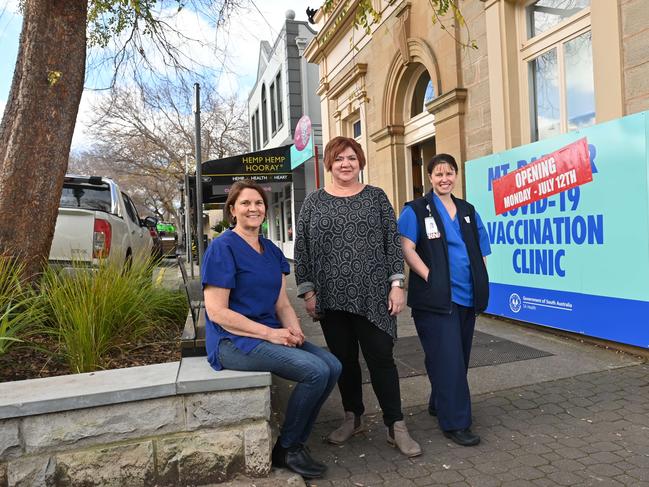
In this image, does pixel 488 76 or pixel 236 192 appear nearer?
pixel 236 192

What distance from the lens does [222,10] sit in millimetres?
6312

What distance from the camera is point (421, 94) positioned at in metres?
9.88

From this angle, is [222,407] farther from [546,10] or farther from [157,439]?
[546,10]

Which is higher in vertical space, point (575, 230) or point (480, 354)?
point (575, 230)

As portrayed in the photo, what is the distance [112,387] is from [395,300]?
1.63m

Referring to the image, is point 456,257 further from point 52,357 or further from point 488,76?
point 488,76

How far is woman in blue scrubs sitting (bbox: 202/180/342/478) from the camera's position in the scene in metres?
2.83

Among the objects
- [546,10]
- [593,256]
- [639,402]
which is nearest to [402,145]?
[546,10]

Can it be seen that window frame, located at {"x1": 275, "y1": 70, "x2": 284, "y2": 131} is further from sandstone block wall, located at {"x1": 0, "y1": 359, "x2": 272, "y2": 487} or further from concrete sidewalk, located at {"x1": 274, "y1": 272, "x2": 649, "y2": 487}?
sandstone block wall, located at {"x1": 0, "y1": 359, "x2": 272, "y2": 487}

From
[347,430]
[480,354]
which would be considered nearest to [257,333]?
[347,430]

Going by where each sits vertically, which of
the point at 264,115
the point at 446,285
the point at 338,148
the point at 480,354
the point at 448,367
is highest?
the point at 264,115

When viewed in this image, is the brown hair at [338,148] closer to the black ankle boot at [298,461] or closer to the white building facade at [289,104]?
the black ankle boot at [298,461]

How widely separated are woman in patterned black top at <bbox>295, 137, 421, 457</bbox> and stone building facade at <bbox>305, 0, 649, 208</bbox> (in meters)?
3.31

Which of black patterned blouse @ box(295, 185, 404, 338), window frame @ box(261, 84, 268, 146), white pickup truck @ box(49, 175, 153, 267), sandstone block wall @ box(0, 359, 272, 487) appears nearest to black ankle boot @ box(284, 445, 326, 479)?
sandstone block wall @ box(0, 359, 272, 487)
